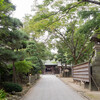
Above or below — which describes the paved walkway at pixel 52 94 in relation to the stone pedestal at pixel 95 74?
below

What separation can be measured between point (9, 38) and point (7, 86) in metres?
3.56

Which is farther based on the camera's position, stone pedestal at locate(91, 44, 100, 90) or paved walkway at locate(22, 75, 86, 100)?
stone pedestal at locate(91, 44, 100, 90)

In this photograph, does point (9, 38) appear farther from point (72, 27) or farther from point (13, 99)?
point (72, 27)

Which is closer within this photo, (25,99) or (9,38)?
(25,99)

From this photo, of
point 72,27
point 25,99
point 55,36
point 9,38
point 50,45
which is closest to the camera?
point 25,99

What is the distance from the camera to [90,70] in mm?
12367

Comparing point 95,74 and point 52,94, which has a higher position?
point 95,74

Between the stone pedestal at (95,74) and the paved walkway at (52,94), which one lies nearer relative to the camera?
the paved walkway at (52,94)

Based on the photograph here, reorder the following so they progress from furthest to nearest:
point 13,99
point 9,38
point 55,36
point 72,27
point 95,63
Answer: point 55,36 → point 72,27 → point 95,63 → point 9,38 → point 13,99

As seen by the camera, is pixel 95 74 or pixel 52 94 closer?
pixel 52 94

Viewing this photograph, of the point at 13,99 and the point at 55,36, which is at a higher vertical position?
the point at 55,36

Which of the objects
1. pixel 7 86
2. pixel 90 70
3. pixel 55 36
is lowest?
pixel 7 86

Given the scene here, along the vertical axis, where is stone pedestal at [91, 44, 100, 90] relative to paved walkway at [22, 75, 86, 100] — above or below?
above

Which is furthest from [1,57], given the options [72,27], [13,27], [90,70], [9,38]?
[72,27]
